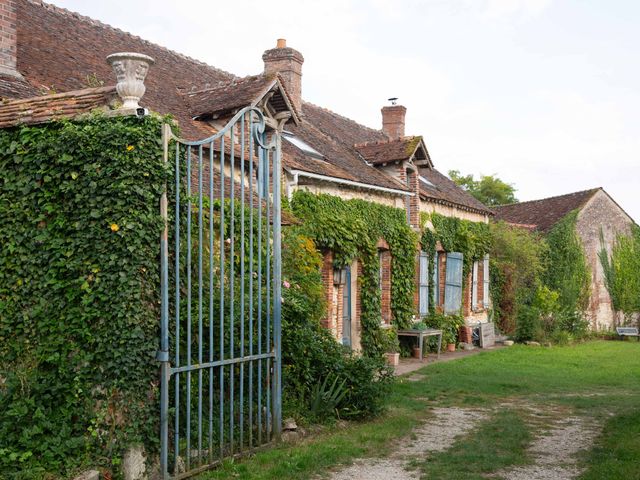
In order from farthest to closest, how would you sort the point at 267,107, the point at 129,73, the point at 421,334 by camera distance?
the point at 421,334
the point at 267,107
the point at 129,73

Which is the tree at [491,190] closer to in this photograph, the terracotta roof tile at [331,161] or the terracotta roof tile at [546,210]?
the terracotta roof tile at [546,210]

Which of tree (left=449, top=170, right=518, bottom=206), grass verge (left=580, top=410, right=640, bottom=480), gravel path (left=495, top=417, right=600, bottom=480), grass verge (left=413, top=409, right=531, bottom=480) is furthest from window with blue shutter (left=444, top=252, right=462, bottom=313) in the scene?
tree (left=449, top=170, right=518, bottom=206)

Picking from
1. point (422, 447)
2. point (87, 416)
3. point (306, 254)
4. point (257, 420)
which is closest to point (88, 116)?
point (87, 416)

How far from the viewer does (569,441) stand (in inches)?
321

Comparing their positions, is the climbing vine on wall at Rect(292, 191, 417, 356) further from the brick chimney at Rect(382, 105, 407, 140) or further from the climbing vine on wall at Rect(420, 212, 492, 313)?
the brick chimney at Rect(382, 105, 407, 140)

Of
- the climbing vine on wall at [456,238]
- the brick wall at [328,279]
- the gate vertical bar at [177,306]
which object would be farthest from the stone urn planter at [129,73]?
the climbing vine on wall at [456,238]

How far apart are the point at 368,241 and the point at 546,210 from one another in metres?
14.0

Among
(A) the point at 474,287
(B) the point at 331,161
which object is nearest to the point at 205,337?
(B) the point at 331,161

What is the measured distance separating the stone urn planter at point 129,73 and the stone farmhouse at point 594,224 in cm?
2101

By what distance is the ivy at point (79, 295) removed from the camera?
568cm

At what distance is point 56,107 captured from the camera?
6.32 m

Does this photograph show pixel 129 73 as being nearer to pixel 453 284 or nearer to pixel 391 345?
pixel 391 345

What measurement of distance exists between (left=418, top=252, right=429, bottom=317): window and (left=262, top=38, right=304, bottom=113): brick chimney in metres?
5.23

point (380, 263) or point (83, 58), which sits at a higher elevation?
point (83, 58)
